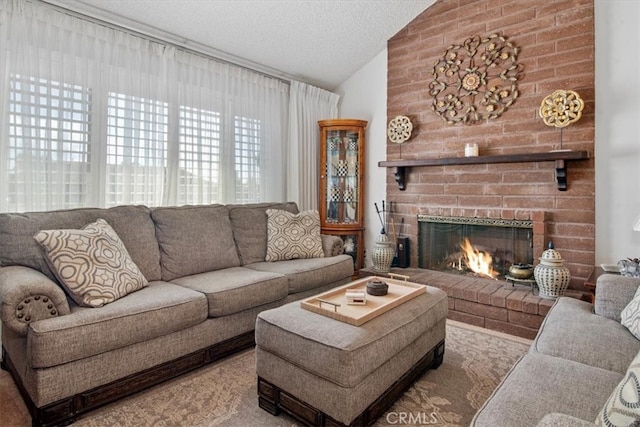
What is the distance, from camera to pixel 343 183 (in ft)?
14.5

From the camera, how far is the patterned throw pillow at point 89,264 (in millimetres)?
1933

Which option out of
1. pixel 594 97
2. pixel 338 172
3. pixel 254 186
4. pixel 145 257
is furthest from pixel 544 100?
pixel 145 257

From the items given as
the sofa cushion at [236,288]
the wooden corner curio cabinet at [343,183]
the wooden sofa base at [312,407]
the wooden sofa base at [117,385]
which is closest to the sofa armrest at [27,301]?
the wooden sofa base at [117,385]

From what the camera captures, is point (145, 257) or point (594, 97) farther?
point (594, 97)

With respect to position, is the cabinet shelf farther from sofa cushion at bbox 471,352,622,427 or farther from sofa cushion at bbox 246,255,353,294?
sofa cushion at bbox 471,352,622,427

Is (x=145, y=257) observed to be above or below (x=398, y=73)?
below

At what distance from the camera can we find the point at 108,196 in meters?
2.88

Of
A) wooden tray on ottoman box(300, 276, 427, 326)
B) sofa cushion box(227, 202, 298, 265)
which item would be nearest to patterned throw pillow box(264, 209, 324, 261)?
sofa cushion box(227, 202, 298, 265)

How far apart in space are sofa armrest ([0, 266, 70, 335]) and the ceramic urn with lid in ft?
10.2

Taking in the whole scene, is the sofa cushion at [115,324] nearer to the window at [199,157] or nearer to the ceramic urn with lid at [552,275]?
the window at [199,157]

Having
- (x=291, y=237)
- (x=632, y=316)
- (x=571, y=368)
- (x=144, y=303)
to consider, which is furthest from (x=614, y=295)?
(x=144, y=303)

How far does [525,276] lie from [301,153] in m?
2.58

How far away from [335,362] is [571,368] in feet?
2.82

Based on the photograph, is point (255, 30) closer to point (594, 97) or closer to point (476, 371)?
point (594, 97)
